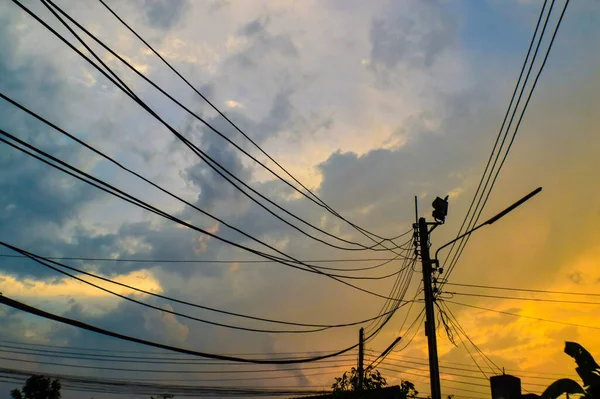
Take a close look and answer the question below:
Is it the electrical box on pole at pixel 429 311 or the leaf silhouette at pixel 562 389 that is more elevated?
the electrical box on pole at pixel 429 311

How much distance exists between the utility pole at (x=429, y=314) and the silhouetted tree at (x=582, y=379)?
3643 millimetres

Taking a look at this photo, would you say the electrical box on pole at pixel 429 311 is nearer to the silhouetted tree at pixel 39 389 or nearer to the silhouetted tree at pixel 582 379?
the silhouetted tree at pixel 582 379

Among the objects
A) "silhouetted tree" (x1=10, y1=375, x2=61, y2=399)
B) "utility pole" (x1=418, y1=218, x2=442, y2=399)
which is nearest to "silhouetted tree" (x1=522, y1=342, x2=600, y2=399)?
"utility pole" (x1=418, y1=218, x2=442, y2=399)

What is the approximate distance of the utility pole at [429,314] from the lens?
1459 cm

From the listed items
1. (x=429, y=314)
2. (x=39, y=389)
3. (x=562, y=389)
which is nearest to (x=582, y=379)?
(x=562, y=389)

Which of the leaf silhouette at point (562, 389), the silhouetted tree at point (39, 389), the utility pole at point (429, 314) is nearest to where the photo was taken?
the leaf silhouette at point (562, 389)

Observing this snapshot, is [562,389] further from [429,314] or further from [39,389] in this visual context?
[39,389]

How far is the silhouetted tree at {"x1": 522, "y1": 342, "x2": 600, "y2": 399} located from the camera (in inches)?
444

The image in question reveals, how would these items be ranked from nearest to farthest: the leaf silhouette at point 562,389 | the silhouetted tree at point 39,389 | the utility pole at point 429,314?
the leaf silhouette at point 562,389, the utility pole at point 429,314, the silhouetted tree at point 39,389

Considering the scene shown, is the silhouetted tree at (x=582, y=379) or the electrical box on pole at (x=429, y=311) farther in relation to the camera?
the electrical box on pole at (x=429, y=311)

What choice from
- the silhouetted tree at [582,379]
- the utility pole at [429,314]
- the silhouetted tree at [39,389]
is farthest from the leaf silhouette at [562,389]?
the silhouetted tree at [39,389]

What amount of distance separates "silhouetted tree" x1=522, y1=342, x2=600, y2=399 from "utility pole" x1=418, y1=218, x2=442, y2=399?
364cm

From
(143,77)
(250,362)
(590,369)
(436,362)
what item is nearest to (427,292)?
(436,362)

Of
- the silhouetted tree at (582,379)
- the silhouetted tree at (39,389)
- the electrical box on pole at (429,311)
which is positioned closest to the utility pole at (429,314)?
the electrical box on pole at (429,311)
